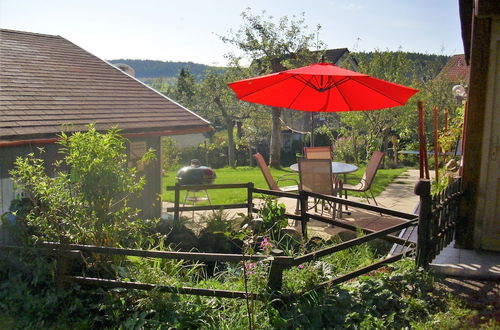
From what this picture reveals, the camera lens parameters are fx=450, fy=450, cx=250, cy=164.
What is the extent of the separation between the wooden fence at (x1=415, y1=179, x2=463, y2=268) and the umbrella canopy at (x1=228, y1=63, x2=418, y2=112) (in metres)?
2.41

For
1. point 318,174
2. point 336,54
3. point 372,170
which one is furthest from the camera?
point 336,54

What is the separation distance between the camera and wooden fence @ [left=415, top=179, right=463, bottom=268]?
13.9 feet

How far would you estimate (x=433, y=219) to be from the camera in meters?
4.38

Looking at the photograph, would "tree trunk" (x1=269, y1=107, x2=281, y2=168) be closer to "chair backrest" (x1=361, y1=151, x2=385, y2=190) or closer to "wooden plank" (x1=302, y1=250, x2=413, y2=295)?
"chair backrest" (x1=361, y1=151, x2=385, y2=190)

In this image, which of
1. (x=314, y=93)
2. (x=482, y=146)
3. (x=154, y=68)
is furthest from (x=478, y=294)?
(x=154, y=68)

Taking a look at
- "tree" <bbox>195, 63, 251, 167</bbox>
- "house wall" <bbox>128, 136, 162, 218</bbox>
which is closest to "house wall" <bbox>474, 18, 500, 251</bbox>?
"house wall" <bbox>128, 136, 162, 218</bbox>

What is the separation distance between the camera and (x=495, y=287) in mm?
4211

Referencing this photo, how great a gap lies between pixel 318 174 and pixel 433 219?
127 inches

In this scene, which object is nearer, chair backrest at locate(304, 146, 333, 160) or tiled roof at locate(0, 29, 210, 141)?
tiled roof at locate(0, 29, 210, 141)

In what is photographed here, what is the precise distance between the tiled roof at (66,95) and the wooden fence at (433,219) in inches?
198

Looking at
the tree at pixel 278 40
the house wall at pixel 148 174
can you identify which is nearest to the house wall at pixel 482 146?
the house wall at pixel 148 174

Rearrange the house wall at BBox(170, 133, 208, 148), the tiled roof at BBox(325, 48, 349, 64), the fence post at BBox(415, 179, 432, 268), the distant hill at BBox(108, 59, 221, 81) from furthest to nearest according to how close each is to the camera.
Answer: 1. the distant hill at BBox(108, 59, 221, 81)
2. the tiled roof at BBox(325, 48, 349, 64)
3. the house wall at BBox(170, 133, 208, 148)
4. the fence post at BBox(415, 179, 432, 268)

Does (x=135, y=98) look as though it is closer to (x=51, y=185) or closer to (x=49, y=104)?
(x=49, y=104)

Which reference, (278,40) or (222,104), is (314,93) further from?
(222,104)
